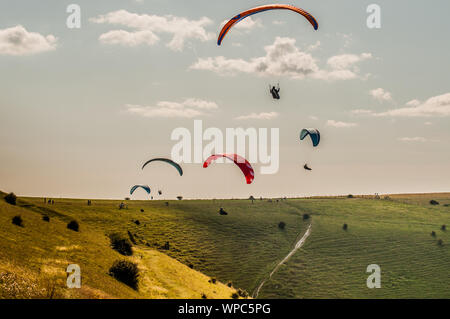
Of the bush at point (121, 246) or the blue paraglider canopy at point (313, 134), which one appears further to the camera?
the bush at point (121, 246)

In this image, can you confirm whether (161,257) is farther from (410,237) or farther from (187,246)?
(410,237)

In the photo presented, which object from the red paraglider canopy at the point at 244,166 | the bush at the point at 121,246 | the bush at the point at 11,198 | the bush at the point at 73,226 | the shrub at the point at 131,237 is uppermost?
the red paraglider canopy at the point at 244,166

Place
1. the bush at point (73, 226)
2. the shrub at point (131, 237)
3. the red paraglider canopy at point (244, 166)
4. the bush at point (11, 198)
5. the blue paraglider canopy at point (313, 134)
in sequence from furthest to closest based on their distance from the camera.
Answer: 1. the shrub at point (131, 237)
2. the bush at point (11, 198)
3. the bush at point (73, 226)
4. the blue paraglider canopy at point (313, 134)
5. the red paraglider canopy at point (244, 166)

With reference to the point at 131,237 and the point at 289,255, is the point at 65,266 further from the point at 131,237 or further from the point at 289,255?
the point at 289,255

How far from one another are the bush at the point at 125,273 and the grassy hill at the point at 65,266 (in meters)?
0.64

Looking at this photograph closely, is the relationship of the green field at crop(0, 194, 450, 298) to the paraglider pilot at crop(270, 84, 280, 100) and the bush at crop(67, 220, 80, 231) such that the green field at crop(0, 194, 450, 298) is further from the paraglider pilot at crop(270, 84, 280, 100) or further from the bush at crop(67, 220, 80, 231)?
the paraglider pilot at crop(270, 84, 280, 100)

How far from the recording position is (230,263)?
6050 cm

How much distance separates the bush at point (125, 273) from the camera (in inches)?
1244

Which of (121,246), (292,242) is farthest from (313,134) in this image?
(292,242)

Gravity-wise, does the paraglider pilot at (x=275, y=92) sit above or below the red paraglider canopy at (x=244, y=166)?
above

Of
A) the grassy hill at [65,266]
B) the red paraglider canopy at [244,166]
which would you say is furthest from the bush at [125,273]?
the red paraglider canopy at [244,166]

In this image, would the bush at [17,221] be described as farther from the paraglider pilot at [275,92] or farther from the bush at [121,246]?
the paraglider pilot at [275,92]

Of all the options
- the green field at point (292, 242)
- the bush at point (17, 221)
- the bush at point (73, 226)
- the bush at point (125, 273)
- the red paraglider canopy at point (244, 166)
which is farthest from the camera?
the green field at point (292, 242)

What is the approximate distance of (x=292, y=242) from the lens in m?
71.4
